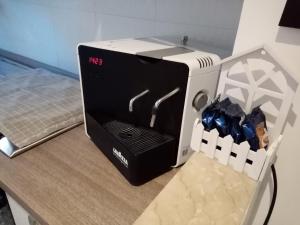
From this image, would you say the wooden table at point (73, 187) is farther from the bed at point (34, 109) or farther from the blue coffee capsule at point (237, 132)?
the blue coffee capsule at point (237, 132)

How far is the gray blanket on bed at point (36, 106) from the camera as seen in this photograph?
735 millimetres

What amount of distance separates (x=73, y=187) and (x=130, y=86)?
0.30 m

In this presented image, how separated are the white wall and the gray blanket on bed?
623 millimetres

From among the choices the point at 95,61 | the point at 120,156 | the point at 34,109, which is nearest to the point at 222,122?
the point at 120,156

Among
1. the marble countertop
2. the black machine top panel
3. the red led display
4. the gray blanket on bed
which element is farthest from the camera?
the gray blanket on bed

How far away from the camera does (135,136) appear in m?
0.62

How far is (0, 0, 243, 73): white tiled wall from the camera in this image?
28.4 inches

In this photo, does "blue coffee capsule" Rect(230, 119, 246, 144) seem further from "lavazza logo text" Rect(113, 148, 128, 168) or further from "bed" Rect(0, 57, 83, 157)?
"bed" Rect(0, 57, 83, 157)

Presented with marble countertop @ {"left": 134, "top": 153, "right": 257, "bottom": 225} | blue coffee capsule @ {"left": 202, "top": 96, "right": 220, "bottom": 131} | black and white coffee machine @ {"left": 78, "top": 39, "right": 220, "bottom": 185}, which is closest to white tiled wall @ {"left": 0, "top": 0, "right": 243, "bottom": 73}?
black and white coffee machine @ {"left": 78, "top": 39, "right": 220, "bottom": 185}

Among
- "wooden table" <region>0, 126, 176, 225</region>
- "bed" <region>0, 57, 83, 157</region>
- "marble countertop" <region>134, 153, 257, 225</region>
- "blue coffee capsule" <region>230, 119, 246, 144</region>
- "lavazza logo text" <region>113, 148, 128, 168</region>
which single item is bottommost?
"wooden table" <region>0, 126, 176, 225</region>

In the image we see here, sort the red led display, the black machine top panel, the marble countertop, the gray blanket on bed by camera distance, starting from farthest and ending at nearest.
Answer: the gray blanket on bed
the red led display
the black machine top panel
the marble countertop

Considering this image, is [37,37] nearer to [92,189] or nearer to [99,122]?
[99,122]

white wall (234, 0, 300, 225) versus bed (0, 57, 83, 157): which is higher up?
white wall (234, 0, 300, 225)

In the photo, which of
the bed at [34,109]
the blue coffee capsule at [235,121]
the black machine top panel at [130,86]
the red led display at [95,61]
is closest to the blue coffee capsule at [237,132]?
the blue coffee capsule at [235,121]
